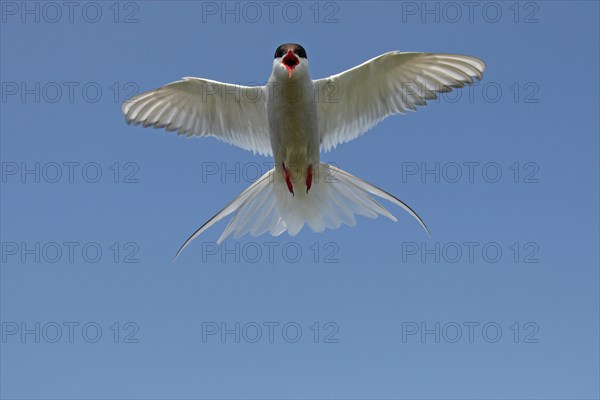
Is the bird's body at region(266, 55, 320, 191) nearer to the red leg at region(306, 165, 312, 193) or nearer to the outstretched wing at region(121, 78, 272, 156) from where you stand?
the red leg at region(306, 165, 312, 193)

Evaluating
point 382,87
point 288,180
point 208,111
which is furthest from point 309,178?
point 208,111

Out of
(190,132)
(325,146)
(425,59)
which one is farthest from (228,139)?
(425,59)

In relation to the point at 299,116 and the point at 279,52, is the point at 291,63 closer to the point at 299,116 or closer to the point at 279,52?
the point at 279,52

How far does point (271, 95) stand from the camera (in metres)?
7.26

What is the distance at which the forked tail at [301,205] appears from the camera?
773 cm

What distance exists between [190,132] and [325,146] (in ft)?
4.73

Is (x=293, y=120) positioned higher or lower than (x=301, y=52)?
lower

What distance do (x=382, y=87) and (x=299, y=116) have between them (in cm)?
106

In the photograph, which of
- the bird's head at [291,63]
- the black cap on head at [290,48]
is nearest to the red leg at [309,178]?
the bird's head at [291,63]

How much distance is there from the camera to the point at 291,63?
7.09 m

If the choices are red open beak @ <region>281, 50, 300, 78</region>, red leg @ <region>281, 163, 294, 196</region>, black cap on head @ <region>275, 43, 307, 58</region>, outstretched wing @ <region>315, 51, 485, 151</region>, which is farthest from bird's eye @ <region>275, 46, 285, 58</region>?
red leg @ <region>281, 163, 294, 196</region>

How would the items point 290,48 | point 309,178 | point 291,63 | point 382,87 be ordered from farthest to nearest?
1. point 382,87
2. point 309,178
3. point 290,48
4. point 291,63

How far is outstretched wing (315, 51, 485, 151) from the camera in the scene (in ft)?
24.1

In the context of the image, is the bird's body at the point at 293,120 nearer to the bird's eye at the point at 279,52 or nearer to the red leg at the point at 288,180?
the red leg at the point at 288,180
